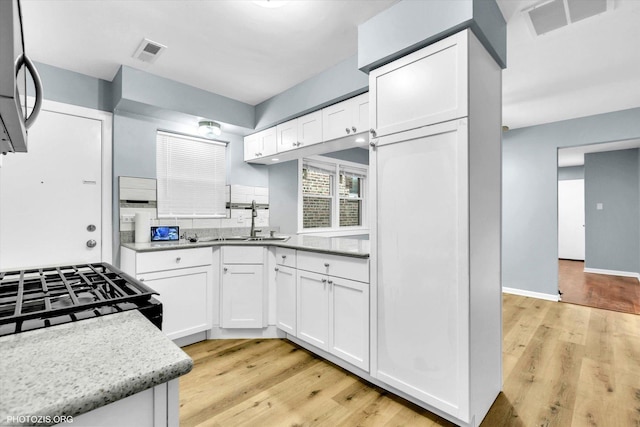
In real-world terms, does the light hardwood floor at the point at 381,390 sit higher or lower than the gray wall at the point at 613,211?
lower

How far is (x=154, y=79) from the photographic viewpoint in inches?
111

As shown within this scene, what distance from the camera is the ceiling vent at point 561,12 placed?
6.14ft

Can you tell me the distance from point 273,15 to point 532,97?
9.82ft

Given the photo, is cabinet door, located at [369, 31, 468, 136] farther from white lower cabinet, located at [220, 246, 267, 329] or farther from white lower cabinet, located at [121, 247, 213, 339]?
white lower cabinet, located at [121, 247, 213, 339]

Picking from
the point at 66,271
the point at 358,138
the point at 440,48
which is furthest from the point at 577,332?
the point at 66,271

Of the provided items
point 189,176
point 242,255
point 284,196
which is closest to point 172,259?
point 242,255

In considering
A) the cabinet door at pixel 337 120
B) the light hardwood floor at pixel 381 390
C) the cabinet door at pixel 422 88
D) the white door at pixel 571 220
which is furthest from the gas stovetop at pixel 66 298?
the white door at pixel 571 220

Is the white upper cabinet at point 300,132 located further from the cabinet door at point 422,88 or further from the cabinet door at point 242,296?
→ the cabinet door at point 242,296

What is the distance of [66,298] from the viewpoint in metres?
1.00

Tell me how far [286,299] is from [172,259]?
3.44ft

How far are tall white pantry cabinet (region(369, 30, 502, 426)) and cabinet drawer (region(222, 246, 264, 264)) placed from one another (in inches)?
49.1

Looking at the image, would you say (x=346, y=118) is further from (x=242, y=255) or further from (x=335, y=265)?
(x=242, y=255)

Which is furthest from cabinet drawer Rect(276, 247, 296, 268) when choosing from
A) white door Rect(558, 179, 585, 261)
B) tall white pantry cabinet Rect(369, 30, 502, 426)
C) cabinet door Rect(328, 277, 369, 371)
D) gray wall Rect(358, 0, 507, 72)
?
white door Rect(558, 179, 585, 261)

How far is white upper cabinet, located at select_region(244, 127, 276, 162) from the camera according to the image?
338cm
